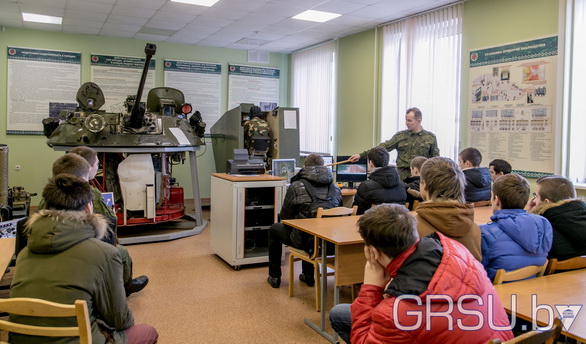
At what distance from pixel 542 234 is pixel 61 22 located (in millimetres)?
7543

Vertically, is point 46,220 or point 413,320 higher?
point 46,220

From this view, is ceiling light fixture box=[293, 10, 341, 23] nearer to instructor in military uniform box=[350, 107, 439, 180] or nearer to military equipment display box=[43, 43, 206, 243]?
instructor in military uniform box=[350, 107, 439, 180]

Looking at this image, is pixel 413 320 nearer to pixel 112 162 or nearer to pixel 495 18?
pixel 495 18

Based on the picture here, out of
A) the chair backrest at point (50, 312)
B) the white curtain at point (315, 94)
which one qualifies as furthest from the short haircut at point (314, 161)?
the white curtain at point (315, 94)

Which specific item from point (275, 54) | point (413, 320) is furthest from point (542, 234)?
point (275, 54)

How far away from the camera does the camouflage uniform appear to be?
552cm

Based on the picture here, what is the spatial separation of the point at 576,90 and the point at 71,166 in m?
4.55

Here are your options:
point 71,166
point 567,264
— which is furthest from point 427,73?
point 71,166

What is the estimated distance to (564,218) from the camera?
8.70 feet

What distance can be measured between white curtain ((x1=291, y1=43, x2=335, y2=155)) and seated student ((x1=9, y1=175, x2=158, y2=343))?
659 cm

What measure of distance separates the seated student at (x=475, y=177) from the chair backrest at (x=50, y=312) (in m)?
3.68

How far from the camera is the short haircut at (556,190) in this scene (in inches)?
108

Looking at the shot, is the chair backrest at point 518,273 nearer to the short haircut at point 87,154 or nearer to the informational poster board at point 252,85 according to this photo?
the short haircut at point 87,154

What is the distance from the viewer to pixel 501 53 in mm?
5250
